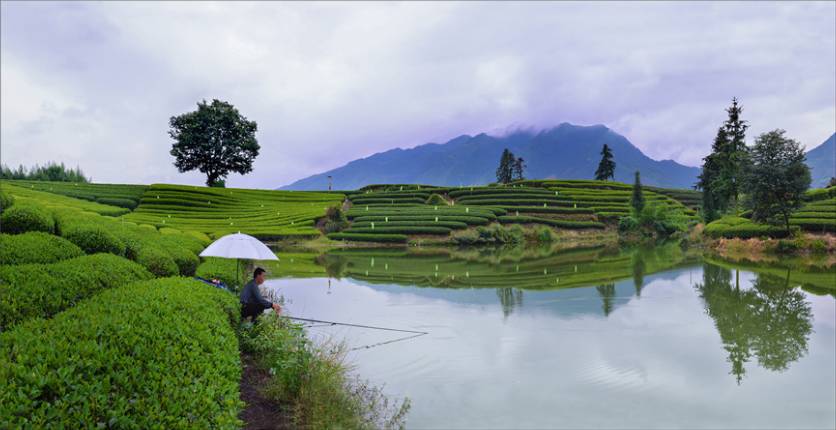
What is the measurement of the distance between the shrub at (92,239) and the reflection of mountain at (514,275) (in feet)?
33.3

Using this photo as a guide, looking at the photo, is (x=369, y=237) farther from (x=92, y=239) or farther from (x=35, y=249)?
(x=35, y=249)

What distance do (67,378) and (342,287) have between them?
15.8 metres

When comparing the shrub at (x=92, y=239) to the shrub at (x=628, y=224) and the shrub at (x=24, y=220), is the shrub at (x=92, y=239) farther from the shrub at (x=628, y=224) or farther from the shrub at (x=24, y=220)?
the shrub at (x=628, y=224)

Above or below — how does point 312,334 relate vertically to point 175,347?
below

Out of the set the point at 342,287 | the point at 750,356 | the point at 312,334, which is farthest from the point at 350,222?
the point at 750,356

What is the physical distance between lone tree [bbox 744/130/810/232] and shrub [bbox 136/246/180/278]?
3737 cm

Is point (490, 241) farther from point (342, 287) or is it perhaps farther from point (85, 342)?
point (85, 342)

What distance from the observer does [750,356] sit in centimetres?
1001

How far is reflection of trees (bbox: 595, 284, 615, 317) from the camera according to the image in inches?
584

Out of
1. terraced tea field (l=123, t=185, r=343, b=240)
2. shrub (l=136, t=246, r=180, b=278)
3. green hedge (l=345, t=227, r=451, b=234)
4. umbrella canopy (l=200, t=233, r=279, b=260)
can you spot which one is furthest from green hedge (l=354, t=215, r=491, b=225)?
umbrella canopy (l=200, t=233, r=279, b=260)

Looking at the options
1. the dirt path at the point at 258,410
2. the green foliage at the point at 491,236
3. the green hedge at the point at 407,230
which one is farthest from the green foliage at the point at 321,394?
the green hedge at the point at 407,230

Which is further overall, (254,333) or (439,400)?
(254,333)

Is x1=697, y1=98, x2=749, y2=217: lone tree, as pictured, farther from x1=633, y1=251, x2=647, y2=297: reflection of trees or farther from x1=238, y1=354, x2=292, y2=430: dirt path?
x1=238, y1=354, x2=292, y2=430: dirt path

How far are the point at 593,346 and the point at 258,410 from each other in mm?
7246
